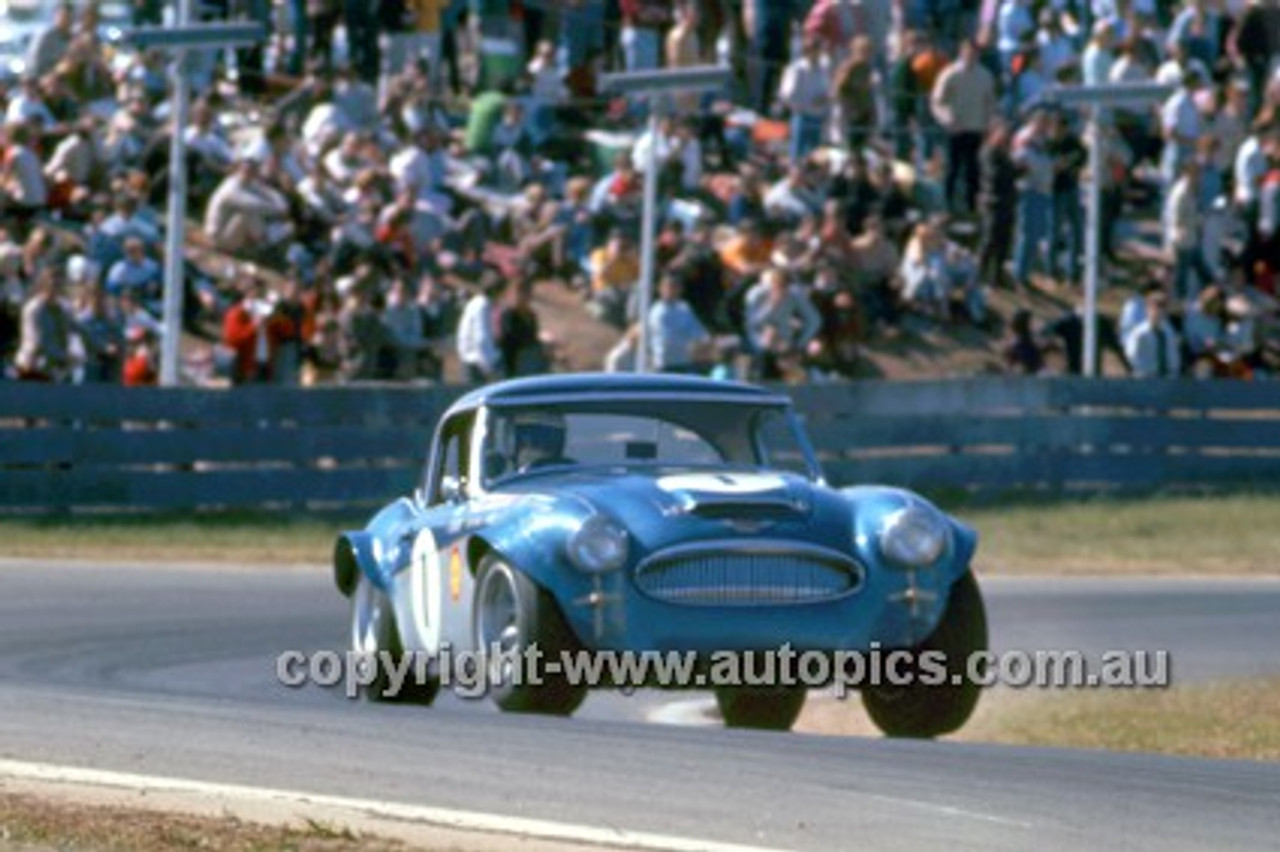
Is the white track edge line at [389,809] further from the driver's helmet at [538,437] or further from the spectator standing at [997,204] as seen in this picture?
the spectator standing at [997,204]

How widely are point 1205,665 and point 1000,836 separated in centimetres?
769

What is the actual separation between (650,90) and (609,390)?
35.3 ft

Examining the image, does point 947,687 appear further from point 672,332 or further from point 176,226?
point 672,332

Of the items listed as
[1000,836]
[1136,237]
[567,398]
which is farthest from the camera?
[1136,237]

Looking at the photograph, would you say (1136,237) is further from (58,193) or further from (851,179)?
(58,193)

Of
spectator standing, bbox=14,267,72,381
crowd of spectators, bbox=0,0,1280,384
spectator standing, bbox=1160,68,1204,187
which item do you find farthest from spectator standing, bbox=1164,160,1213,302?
spectator standing, bbox=14,267,72,381

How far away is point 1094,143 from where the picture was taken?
27016 mm

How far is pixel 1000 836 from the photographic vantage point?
795 cm

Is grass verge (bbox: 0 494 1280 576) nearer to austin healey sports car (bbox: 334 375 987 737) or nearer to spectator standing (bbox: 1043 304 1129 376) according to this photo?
spectator standing (bbox: 1043 304 1129 376)

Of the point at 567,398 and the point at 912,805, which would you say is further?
the point at 567,398

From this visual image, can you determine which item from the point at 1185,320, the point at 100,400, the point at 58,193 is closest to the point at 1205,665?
the point at 100,400

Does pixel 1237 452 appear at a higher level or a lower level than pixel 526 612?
lower

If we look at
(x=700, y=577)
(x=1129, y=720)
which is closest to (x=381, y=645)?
(x=700, y=577)

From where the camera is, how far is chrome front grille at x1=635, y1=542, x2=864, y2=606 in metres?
11.6
